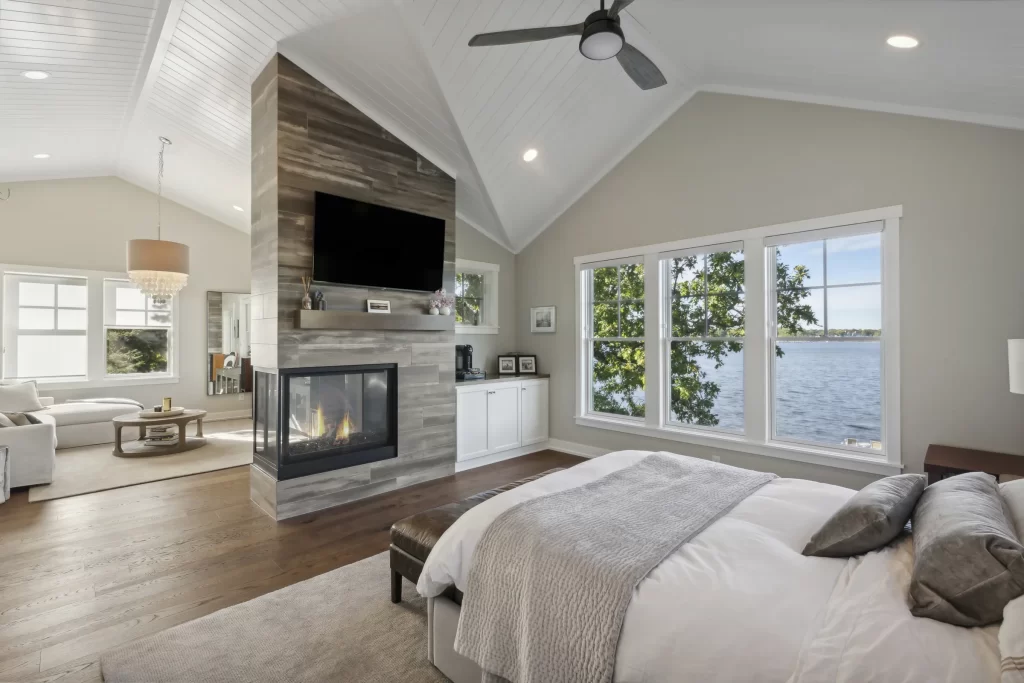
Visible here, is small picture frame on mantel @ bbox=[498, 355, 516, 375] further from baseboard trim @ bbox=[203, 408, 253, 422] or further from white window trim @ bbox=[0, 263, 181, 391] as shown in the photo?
white window trim @ bbox=[0, 263, 181, 391]

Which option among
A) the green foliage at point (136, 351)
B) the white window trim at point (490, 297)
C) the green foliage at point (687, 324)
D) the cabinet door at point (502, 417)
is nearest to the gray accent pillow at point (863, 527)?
the green foliage at point (687, 324)

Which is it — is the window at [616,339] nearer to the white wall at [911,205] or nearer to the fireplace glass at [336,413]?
the white wall at [911,205]

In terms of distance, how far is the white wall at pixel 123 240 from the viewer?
6207mm

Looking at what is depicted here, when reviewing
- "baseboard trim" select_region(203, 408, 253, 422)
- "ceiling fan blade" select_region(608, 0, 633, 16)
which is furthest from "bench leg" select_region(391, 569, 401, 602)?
"baseboard trim" select_region(203, 408, 253, 422)

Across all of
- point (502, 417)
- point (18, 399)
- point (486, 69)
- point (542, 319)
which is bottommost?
point (502, 417)

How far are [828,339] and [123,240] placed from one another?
842 cm

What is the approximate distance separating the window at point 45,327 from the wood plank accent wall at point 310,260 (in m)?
4.51

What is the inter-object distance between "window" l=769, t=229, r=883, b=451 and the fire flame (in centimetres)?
350

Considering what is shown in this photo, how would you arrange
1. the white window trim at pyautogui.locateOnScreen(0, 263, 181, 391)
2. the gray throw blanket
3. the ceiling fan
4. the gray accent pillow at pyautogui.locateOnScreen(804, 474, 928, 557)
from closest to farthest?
the gray throw blanket
the gray accent pillow at pyautogui.locateOnScreen(804, 474, 928, 557)
the ceiling fan
the white window trim at pyautogui.locateOnScreen(0, 263, 181, 391)

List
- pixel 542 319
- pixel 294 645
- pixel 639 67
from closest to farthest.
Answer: pixel 294 645, pixel 639 67, pixel 542 319

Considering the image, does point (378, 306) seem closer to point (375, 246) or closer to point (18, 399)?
point (375, 246)

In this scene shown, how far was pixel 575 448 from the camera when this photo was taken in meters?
5.55

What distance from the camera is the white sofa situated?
416 cm

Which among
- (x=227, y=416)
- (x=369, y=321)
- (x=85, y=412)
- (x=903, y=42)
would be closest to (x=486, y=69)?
(x=369, y=321)
